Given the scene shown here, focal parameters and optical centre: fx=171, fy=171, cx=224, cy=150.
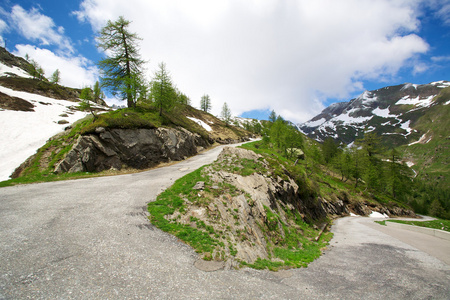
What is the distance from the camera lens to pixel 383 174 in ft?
170

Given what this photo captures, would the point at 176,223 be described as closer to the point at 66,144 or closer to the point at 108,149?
the point at 108,149

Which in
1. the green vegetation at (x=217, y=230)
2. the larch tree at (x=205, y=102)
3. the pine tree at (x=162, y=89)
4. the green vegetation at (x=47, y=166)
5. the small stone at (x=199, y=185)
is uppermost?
the larch tree at (x=205, y=102)

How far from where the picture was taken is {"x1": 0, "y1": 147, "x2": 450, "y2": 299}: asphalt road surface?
5273 mm

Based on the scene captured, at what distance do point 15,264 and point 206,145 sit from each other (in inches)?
1579

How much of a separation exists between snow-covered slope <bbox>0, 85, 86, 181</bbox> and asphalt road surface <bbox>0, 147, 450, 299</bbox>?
65.8 ft

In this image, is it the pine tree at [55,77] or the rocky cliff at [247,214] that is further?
the pine tree at [55,77]

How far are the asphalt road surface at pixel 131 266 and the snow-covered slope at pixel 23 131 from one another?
20.0m

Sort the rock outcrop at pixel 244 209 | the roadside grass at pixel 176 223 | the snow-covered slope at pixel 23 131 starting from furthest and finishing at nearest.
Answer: the snow-covered slope at pixel 23 131
the rock outcrop at pixel 244 209
the roadside grass at pixel 176 223

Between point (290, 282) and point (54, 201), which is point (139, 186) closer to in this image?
point (54, 201)

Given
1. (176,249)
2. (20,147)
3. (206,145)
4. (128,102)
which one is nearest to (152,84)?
(128,102)

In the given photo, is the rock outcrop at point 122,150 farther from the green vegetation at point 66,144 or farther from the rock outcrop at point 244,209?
the rock outcrop at point 244,209

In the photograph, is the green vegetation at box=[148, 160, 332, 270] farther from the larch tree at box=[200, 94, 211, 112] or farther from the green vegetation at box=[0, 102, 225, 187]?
the larch tree at box=[200, 94, 211, 112]

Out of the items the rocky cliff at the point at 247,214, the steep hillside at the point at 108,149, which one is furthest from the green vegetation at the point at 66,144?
the rocky cliff at the point at 247,214

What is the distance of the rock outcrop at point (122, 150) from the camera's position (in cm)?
2005
